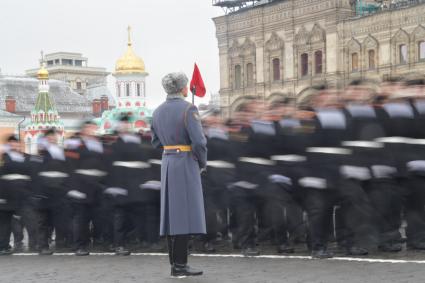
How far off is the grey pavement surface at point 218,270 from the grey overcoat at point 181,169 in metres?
0.49

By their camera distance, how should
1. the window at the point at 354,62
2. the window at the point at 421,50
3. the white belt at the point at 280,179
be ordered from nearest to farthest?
the white belt at the point at 280,179 < the window at the point at 421,50 < the window at the point at 354,62

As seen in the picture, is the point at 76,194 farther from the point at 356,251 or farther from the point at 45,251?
the point at 356,251

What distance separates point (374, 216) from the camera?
7.80 metres

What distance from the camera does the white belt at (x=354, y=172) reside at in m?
7.73

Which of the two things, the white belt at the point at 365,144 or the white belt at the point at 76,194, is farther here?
the white belt at the point at 76,194

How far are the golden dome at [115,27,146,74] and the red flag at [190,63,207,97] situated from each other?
1672 inches

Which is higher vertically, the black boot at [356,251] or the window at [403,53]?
the window at [403,53]

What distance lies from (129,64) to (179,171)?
1867 inches

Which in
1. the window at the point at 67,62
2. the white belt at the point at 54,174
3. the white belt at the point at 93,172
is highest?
the window at the point at 67,62

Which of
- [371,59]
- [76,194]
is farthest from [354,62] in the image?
[76,194]

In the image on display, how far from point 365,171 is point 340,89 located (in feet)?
3.34

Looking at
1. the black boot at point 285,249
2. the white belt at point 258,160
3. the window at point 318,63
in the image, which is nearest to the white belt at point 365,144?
the white belt at point 258,160

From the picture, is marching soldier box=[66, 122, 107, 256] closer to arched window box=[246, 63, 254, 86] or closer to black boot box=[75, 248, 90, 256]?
black boot box=[75, 248, 90, 256]

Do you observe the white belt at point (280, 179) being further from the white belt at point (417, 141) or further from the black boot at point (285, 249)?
the white belt at point (417, 141)
